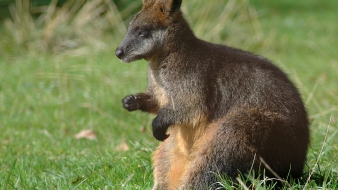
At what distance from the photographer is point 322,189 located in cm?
415

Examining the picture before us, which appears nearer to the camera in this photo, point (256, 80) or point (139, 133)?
point (256, 80)

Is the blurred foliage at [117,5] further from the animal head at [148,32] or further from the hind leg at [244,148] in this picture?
the hind leg at [244,148]

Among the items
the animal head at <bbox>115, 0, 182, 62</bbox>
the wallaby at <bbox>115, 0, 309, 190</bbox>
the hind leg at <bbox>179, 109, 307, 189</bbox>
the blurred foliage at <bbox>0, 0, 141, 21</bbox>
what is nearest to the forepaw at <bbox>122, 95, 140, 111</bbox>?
the wallaby at <bbox>115, 0, 309, 190</bbox>

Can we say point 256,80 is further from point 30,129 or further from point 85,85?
point 85,85

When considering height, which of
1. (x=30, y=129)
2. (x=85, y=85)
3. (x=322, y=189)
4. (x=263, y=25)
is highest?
(x=322, y=189)

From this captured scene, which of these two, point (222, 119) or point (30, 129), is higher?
point (222, 119)

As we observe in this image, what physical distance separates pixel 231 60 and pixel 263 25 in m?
11.8

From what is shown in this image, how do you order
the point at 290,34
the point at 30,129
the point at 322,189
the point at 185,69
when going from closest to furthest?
the point at 322,189 → the point at 185,69 → the point at 30,129 → the point at 290,34

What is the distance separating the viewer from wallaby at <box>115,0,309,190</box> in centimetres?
441

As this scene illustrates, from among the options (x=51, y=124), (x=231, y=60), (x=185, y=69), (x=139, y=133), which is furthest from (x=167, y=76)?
(x=51, y=124)

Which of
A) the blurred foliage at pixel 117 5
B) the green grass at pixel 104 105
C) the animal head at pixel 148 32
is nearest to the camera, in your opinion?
the animal head at pixel 148 32

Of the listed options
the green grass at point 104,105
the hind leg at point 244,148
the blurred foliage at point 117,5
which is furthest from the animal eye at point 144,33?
the blurred foliage at point 117,5

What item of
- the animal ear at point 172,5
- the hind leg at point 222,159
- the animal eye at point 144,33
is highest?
the animal ear at point 172,5

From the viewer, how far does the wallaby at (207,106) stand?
4.41 meters
